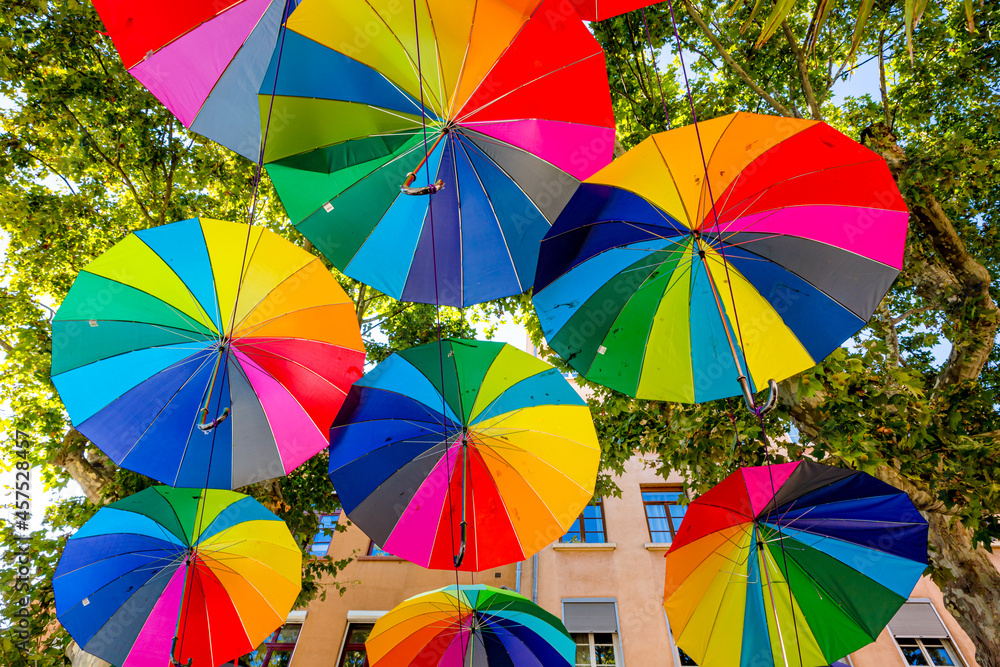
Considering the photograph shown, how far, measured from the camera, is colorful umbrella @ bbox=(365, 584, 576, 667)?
6152mm

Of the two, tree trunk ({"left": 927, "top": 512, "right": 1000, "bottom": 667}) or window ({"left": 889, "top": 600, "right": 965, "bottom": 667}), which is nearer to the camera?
tree trunk ({"left": 927, "top": 512, "right": 1000, "bottom": 667})

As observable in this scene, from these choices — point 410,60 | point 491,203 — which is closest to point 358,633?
point 491,203

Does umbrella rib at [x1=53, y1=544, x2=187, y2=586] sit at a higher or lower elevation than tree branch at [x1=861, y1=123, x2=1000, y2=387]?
lower

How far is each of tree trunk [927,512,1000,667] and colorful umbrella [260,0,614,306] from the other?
5.39 m

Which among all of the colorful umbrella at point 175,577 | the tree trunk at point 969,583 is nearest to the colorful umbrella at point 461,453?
the colorful umbrella at point 175,577

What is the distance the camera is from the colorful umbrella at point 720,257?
124 inches

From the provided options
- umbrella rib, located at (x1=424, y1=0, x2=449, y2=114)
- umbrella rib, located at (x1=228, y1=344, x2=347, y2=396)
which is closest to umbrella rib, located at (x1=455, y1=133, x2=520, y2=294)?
umbrella rib, located at (x1=424, y1=0, x2=449, y2=114)

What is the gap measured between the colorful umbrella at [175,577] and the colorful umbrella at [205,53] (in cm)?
356

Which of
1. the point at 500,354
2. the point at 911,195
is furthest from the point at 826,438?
the point at 500,354

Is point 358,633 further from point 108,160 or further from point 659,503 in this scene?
point 108,160

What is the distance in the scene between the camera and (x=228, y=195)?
10016mm

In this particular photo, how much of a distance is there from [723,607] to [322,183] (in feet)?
16.1

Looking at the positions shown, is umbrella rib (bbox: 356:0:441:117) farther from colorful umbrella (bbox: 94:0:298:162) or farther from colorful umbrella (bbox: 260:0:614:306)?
colorful umbrella (bbox: 94:0:298:162)

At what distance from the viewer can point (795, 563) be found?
4098 mm
